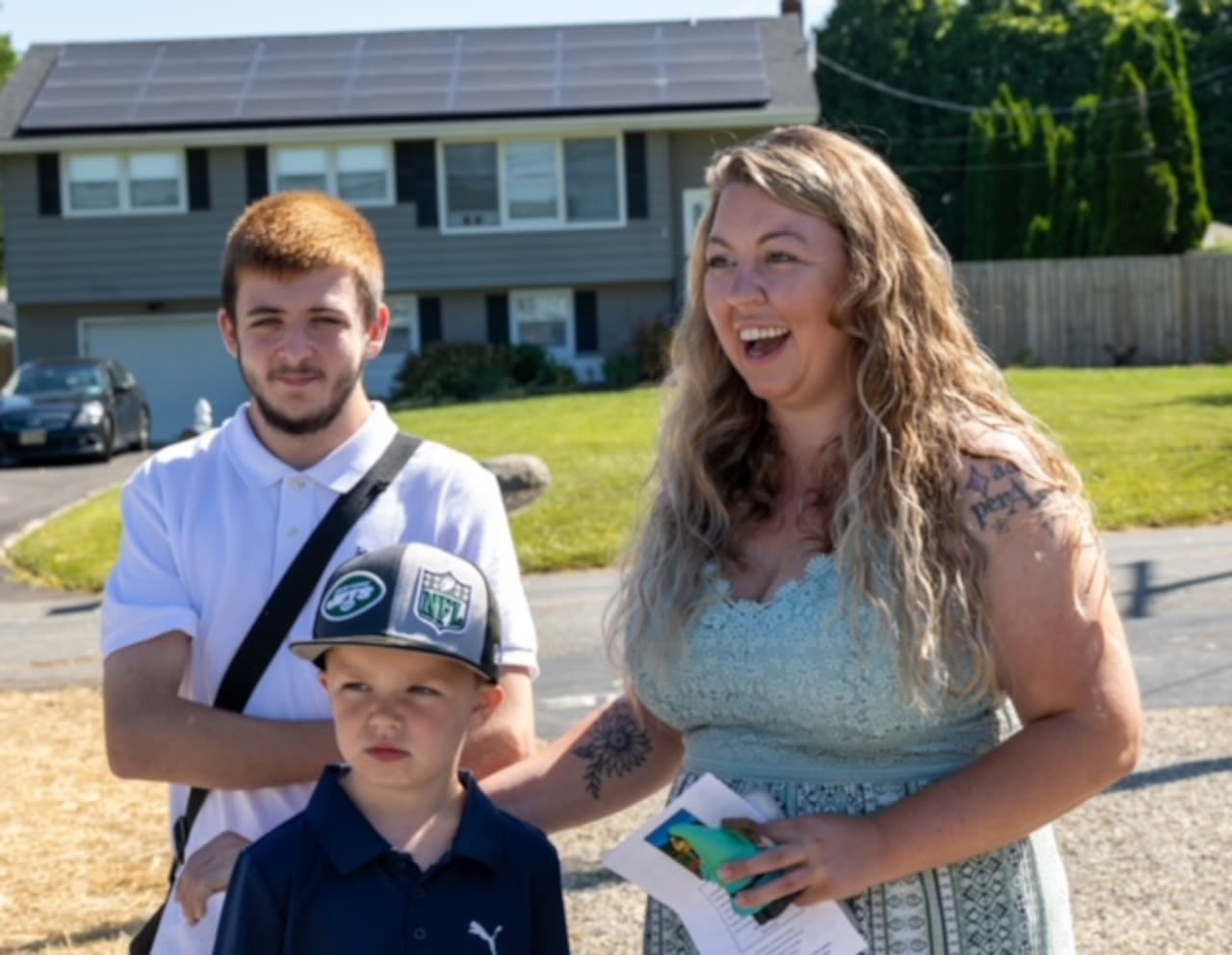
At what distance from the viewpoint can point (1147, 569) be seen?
13.6 metres

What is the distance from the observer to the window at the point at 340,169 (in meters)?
38.2

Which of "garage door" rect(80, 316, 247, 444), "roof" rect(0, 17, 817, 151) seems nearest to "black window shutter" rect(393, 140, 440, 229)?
"roof" rect(0, 17, 817, 151)

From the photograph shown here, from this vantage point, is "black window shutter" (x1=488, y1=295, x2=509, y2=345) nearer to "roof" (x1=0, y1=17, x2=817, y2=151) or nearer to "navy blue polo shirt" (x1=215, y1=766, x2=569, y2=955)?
"roof" (x1=0, y1=17, x2=817, y2=151)

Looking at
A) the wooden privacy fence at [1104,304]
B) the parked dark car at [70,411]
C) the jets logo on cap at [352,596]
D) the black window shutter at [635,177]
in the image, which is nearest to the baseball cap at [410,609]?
the jets logo on cap at [352,596]

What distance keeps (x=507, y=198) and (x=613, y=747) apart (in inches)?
1409

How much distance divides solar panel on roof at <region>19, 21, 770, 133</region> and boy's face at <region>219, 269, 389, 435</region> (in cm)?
3448

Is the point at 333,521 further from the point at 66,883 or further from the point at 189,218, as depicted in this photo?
the point at 189,218

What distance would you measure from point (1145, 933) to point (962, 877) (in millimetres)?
3530

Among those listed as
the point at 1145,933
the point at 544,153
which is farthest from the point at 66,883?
the point at 544,153

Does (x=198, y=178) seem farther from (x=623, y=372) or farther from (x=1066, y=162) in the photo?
(x=1066, y=162)

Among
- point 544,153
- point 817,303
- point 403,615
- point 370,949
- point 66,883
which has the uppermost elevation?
point 544,153

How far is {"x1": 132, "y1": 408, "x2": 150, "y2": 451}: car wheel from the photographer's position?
104 ft

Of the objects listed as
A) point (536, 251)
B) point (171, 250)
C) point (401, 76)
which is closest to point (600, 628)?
point (536, 251)

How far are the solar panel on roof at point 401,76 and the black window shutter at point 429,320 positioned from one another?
3643 mm
